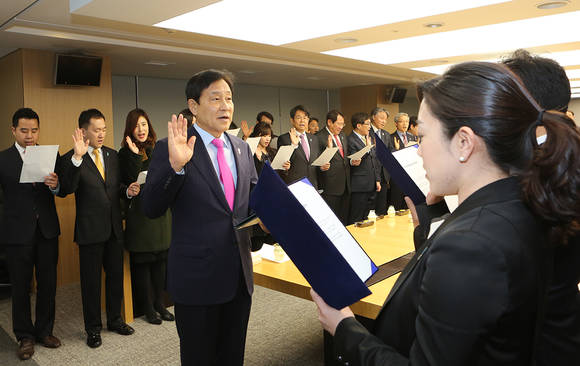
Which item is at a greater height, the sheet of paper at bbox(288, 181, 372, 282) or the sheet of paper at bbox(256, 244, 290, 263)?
the sheet of paper at bbox(288, 181, 372, 282)

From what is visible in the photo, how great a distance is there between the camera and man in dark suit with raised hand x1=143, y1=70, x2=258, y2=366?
1.84m

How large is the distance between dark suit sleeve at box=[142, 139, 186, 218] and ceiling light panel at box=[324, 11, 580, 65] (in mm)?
4726

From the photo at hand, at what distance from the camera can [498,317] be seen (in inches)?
29.6

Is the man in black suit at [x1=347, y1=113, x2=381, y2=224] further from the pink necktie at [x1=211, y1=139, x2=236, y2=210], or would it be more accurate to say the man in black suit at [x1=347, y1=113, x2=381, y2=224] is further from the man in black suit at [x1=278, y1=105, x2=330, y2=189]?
the pink necktie at [x1=211, y1=139, x2=236, y2=210]

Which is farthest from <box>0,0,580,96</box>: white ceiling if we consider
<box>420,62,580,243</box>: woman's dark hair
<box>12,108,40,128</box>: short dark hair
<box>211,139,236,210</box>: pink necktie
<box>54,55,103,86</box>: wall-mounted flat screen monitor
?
<box>420,62,580,243</box>: woman's dark hair

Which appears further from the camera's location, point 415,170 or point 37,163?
point 37,163

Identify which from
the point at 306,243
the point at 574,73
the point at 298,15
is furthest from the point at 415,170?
the point at 574,73

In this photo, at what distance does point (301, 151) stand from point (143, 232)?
2831 mm

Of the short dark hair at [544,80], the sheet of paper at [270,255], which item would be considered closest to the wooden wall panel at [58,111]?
the sheet of paper at [270,255]

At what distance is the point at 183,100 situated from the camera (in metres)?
9.26

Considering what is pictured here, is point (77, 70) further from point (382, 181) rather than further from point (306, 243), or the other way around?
point (306, 243)

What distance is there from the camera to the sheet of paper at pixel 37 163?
3.06m

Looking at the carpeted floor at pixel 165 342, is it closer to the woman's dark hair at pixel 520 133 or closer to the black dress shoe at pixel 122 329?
the black dress shoe at pixel 122 329

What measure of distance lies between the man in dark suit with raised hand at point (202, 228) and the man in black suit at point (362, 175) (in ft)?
14.6
